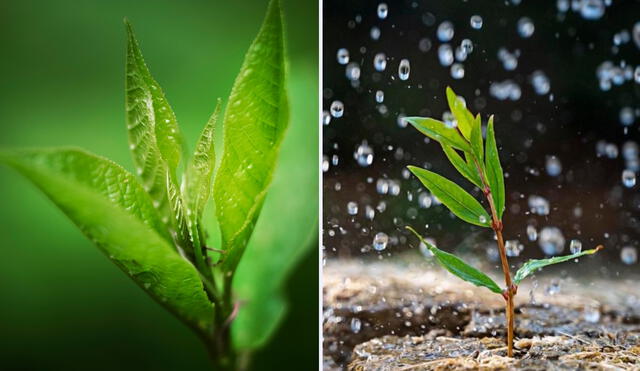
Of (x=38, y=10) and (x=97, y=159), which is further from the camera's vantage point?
(x=38, y=10)

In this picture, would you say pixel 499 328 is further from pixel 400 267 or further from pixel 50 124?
pixel 50 124

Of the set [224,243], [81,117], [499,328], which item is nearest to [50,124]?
[81,117]

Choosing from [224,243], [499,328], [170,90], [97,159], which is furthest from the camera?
[499,328]

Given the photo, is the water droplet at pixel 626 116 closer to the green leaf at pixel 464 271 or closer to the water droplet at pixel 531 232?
the water droplet at pixel 531 232

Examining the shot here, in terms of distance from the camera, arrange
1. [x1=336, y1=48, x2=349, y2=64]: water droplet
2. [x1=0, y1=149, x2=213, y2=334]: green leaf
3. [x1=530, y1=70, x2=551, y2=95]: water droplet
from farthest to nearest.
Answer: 1. [x1=530, y1=70, x2=551, y2=95]: water droplet
2. [x1=336, y1=48, x2=349, y2=64]: water droplet
3. [x1=0, y1=149, x2=213, y2=334]: green leaf

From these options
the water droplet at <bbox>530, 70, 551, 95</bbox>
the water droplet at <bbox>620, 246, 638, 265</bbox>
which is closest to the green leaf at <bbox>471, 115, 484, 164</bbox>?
the water droplet at <bbox>530, 70, 551, 95</bbox>

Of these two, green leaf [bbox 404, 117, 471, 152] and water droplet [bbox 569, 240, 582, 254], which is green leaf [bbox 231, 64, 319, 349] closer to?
green leaf [bbox 404, 117, 471, 152]

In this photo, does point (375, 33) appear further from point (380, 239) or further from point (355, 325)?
point (355, 325)
